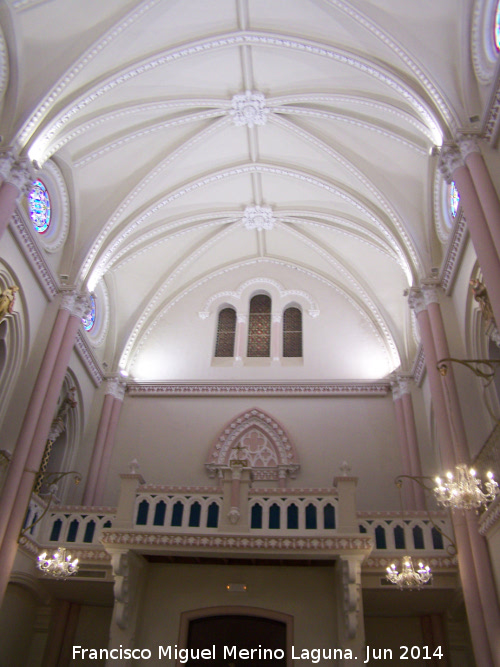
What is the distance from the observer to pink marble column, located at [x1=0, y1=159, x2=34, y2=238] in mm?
10695

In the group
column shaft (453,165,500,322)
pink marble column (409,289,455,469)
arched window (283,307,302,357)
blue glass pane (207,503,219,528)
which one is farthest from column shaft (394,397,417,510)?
column shaft (453,165,500,322)

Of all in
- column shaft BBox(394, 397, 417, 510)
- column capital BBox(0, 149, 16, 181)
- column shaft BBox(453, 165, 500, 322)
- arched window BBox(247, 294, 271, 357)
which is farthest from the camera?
arched window BBox(247, 294, 271, 357)

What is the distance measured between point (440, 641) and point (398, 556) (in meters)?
2.65

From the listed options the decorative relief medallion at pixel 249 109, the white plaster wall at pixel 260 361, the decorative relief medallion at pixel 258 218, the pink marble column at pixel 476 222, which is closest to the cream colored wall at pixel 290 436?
the white plaster wall at pixel 260 361

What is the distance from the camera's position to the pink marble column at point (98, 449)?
15195 millimetres

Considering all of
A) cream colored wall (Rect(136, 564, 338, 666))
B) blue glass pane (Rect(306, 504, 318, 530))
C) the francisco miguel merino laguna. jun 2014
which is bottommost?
the francisco miguel merino laguna. jun 2014

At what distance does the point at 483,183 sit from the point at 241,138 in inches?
303

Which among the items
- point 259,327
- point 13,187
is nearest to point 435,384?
point 259,327

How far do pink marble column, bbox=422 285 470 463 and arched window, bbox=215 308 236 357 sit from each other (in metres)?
7.19

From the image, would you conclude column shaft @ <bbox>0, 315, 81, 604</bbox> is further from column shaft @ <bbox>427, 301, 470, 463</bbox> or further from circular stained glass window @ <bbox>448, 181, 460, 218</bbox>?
circular stained glass window @ <bbox>448, 181, 460, 218</bbox>

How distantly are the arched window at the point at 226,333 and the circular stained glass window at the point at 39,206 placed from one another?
675 cm

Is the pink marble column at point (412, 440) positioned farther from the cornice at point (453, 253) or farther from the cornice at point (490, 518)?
the cornice at point (490, 518)

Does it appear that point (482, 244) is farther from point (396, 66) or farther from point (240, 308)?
point (240, 308)

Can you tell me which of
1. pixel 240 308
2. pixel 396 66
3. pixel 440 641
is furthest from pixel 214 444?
pixel 396 66
